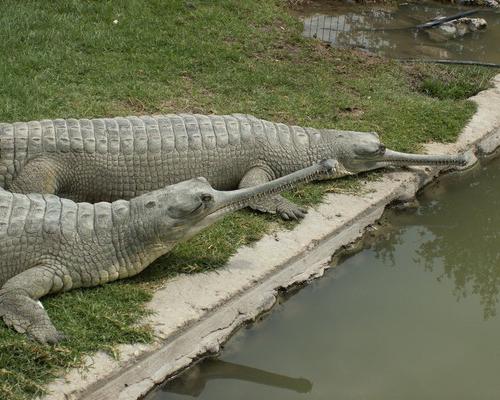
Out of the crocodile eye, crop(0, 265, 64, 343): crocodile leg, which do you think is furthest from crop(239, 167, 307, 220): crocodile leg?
crop(0, 265, 64, 343): crocodile leg

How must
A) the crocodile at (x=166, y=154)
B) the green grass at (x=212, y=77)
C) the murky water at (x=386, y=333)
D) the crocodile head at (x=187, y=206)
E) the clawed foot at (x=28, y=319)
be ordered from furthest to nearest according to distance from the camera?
the green grass at (x=212, y=77) < the crocodile at (x=166, y=154) < the crocodile head at (x=187, y=206) < the murky water at (x=386, y=333) < the clawed foot at (x=28, y=319)

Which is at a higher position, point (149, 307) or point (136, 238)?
point (136, 238)

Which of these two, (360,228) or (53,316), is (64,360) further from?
(360,228)

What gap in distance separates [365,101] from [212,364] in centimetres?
469

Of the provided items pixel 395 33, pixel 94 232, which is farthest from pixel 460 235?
pixel 395 33

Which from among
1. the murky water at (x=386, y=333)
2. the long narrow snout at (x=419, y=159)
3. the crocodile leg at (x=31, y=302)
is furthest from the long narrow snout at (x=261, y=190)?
the long narrow snout at (x=419, y=159)

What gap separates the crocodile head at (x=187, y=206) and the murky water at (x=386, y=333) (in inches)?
31.6

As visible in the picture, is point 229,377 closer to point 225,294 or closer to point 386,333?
point 225,294

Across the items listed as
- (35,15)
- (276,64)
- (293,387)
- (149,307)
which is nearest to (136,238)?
(149,307)

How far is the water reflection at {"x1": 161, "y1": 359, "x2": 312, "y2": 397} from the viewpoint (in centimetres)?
450

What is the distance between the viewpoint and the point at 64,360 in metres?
4.14

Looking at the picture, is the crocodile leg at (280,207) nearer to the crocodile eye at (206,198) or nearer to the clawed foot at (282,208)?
the clawed foot at (282,208)

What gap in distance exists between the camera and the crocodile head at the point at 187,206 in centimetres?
487

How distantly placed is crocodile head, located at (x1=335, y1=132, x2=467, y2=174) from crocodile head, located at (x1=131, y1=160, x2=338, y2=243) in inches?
74.2
